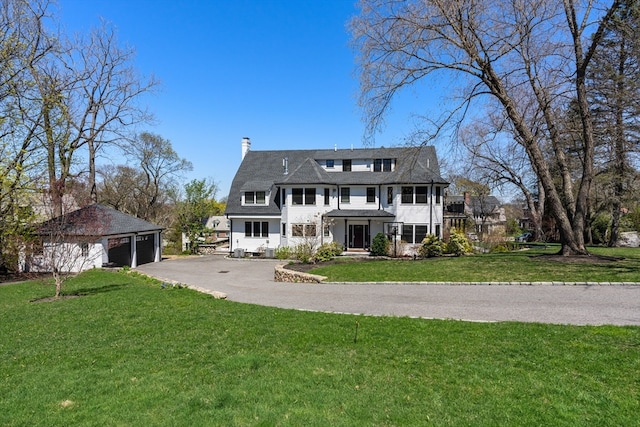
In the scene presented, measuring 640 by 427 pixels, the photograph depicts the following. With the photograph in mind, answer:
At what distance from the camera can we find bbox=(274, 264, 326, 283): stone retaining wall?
14.9 m

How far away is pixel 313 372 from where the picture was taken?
5.30 metres

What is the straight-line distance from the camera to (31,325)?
857cm

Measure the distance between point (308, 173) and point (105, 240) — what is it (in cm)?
1495

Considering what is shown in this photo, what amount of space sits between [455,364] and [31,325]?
30.8 ft

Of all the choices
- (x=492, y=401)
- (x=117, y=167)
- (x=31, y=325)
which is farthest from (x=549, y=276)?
(x=117, y=167)

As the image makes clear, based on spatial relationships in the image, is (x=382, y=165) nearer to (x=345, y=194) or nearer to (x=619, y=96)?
(x=345, y=194)

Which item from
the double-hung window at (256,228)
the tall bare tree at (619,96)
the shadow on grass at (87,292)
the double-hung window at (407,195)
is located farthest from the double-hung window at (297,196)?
the tall bare tree at (619,96)

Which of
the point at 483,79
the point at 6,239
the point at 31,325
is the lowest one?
the point at 31,325

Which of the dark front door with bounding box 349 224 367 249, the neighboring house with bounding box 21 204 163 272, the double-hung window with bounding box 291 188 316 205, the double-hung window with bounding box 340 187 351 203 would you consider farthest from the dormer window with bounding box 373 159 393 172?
the neighboring house with bounding box 21 204 163 272

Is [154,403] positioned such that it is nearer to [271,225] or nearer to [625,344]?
[625,344]

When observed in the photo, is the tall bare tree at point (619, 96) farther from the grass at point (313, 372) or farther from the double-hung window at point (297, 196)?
the double-hung window at point (297, 196)

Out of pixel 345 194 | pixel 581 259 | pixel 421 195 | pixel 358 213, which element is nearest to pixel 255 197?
pixel 345 194

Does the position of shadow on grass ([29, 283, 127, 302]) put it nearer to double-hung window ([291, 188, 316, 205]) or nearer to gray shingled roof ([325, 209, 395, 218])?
double-hung window ([291, 188, 316, 205])

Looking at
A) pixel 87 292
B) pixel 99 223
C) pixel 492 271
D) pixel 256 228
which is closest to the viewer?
pixel 87 292
